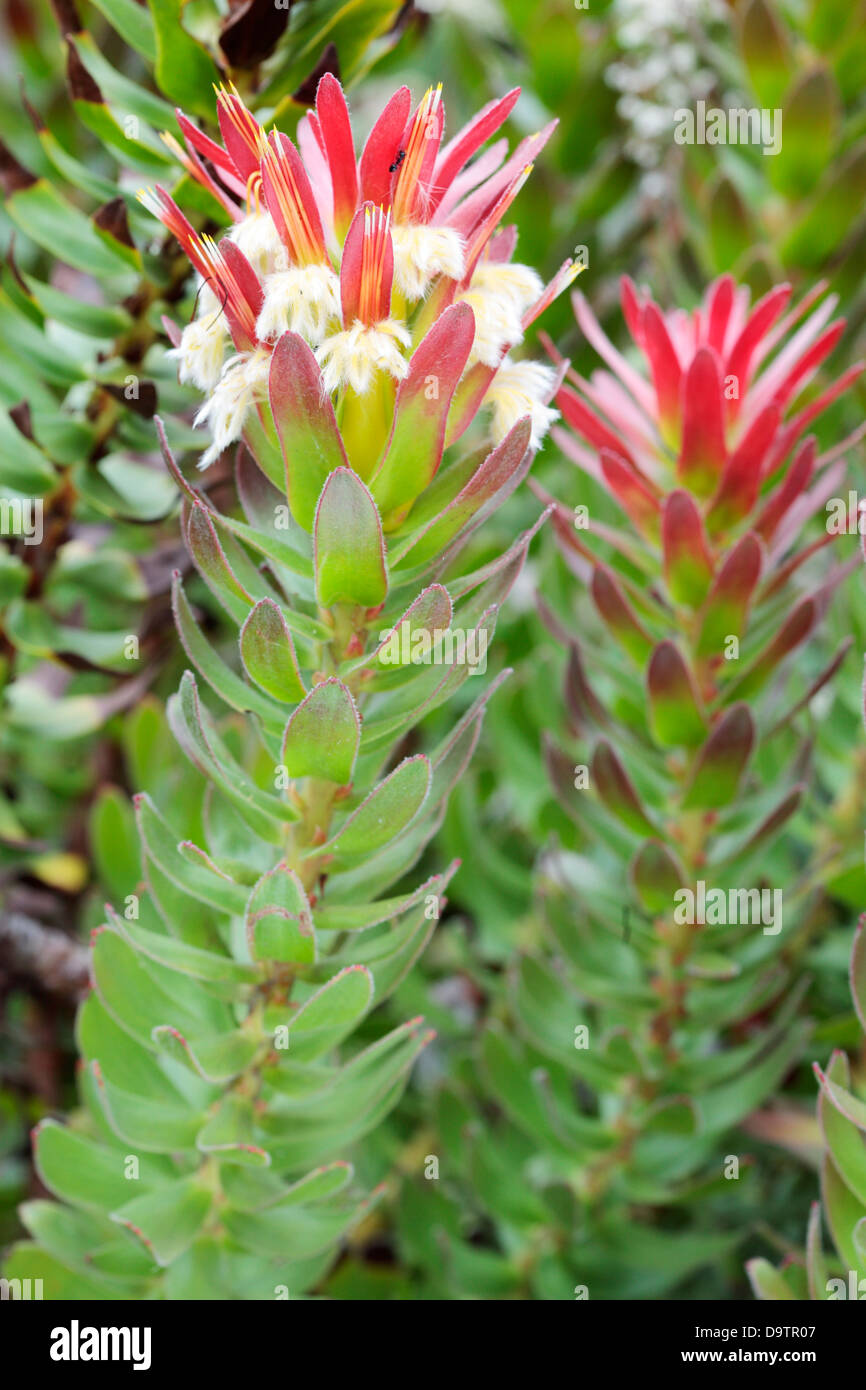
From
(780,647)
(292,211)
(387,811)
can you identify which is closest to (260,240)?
(292,211)

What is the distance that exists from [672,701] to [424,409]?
255mm

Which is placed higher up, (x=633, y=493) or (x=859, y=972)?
(x=633, y=493)

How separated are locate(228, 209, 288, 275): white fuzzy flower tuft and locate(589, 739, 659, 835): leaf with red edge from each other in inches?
12.0

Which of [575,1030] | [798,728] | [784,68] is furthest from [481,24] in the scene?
[575,1030]

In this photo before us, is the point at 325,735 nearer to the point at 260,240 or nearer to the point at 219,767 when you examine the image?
the point at 219,767

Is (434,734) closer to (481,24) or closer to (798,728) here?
(798,728)

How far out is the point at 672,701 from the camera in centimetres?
65

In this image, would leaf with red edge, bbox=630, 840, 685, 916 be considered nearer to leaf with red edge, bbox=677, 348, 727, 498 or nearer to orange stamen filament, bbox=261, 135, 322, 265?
leaf with red edge, bbox=677, 348, 727, 498

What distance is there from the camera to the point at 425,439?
0.47 m

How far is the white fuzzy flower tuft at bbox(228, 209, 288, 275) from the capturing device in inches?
18.4

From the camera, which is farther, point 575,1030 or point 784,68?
point 784,68

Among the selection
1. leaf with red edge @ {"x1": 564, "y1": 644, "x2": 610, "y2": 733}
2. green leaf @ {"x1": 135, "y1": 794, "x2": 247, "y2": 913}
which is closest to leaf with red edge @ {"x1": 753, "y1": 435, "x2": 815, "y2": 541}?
leaf with red edge @ {"x1": 564, "y1": 644, "x2": 610, "y2": 733}

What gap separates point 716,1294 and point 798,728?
1.21 feet

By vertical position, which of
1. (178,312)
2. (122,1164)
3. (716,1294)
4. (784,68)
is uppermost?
(784,68)
